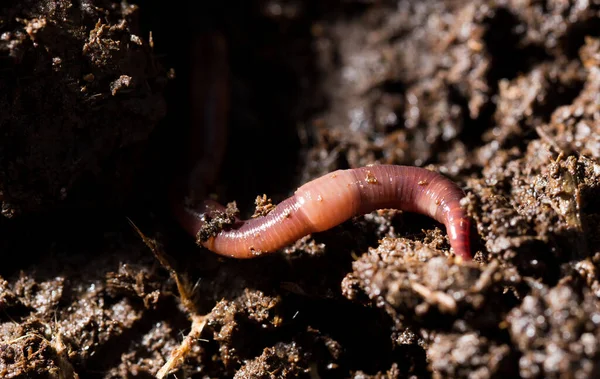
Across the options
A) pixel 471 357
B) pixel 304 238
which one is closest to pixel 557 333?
pixel 471 357

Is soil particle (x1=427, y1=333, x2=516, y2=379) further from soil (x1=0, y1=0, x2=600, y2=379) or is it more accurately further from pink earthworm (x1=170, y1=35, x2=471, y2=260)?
pink earthworm (x1=170, y1=35, x2=471, y2=260)

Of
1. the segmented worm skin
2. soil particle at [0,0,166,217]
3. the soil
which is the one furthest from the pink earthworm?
soil particle at [0,0,166,217]

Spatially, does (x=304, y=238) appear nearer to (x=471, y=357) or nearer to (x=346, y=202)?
(x=346, y=202)

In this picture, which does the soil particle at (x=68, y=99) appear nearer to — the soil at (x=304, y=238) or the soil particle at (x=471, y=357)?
the soil at (x=304, y=238)

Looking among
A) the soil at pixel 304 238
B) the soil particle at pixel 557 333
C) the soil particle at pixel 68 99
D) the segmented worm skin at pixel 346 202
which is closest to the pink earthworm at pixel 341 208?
the segmented worm skin at pixel 346 202

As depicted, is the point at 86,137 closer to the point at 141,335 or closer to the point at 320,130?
the point at 141,335
